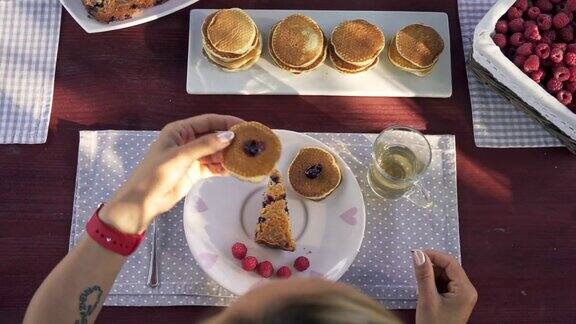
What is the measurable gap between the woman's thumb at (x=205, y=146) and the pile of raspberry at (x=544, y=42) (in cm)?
64

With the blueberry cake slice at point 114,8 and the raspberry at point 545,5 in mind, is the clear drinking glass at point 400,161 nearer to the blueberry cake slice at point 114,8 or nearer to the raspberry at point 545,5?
the raspberry at point 545,5

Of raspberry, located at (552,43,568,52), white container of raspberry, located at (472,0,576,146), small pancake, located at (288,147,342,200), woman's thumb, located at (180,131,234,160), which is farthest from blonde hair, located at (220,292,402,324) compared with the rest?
raspberry, located at (552,43,568,52)

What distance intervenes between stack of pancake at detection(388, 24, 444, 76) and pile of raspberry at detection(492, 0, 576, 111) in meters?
0.14

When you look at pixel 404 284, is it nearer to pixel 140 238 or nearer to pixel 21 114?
pixel 140 238

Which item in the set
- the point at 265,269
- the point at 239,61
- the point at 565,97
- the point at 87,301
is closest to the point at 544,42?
the point at 565,97

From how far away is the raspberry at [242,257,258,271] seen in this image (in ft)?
3.81

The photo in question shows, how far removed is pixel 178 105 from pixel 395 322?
2.58ft

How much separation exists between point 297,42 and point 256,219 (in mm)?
414

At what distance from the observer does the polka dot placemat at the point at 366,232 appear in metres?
1.19

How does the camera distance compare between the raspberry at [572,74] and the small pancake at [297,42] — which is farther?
the small pancake at [297,42]

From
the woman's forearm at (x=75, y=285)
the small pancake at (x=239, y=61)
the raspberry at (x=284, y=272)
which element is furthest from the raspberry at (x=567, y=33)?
the woman's forearm at (x=75, y=285)

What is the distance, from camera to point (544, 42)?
121 centimetres

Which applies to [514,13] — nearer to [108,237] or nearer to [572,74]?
[572,74]

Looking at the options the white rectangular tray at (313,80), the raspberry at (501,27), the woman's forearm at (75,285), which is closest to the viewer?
the woman's forearm at (75,285)
